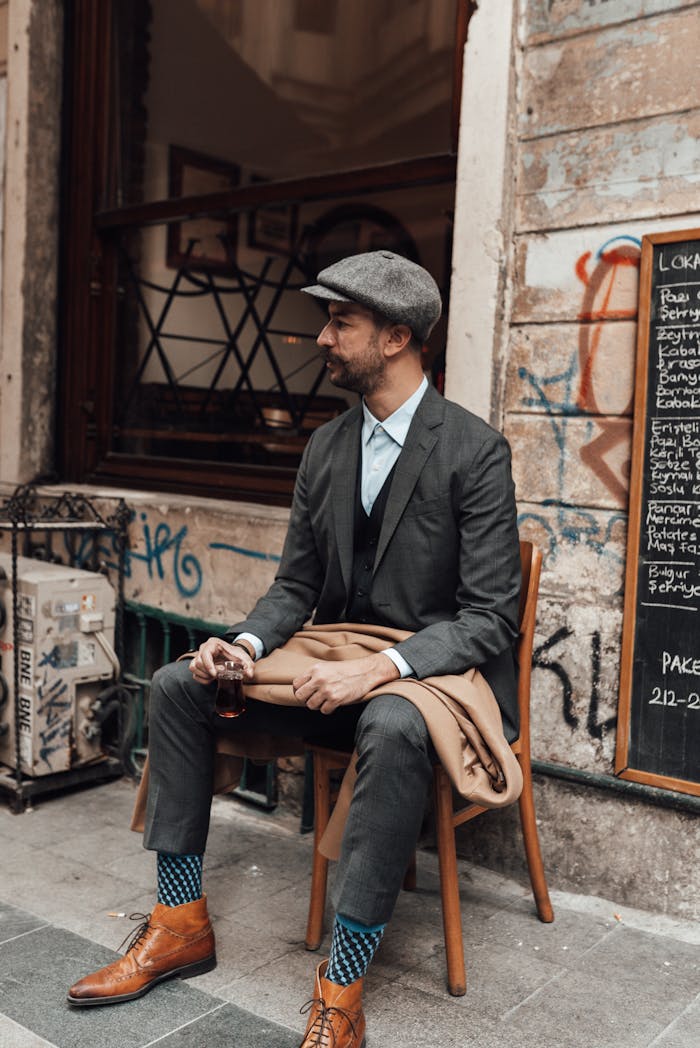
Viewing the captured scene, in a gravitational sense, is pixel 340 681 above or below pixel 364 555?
below

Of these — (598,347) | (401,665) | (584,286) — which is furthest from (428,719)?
(584,286)

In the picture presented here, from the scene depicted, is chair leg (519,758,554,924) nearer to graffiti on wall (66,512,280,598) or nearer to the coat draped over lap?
the coat draped over lap

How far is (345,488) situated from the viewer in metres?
2.81

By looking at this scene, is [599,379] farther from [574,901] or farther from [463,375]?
[574,901]

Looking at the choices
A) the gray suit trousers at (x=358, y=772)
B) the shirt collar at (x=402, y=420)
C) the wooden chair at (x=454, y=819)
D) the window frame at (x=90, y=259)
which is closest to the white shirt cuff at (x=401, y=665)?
the gray suit trousers at (x=358, y=772)

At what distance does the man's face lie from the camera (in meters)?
2.69

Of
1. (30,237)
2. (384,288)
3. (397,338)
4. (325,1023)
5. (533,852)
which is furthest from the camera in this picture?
(30,237)

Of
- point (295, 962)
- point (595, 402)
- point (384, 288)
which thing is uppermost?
point (384, 288)

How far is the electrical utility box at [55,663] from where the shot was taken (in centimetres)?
389

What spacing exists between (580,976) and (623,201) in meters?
2.16

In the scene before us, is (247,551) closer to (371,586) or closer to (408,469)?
(371,586)

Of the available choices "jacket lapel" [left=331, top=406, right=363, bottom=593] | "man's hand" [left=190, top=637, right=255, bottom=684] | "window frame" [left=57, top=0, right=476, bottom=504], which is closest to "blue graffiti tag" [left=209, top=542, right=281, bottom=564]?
"window frame" [left=57, top=0, right=476, bottom=504]

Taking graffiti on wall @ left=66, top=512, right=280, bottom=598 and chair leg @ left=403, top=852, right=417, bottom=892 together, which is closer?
chair leg @ left=403, top=852, right=417, bottom=892

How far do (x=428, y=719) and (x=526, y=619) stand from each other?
24.7 inches
